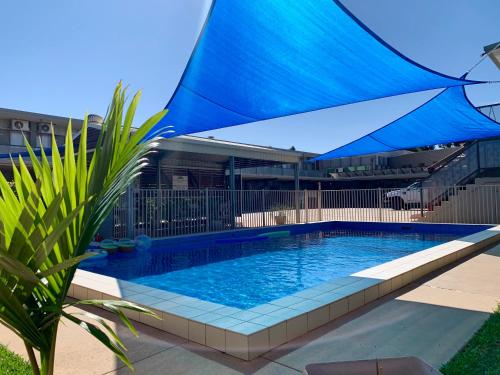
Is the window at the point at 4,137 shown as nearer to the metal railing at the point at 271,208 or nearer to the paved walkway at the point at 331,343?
the metal railing at the point at 271,208

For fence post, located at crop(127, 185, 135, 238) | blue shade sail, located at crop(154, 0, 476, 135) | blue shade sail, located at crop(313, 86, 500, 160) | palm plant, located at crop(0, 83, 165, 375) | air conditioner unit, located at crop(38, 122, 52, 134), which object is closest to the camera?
palm plant, located at crop(0, 83, 165, 375)

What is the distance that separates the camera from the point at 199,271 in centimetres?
732

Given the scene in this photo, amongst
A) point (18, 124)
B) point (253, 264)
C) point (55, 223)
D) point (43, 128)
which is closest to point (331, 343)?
A: point (55, 223)

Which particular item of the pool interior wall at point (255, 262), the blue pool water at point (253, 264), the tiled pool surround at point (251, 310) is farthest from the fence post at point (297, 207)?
the tiled pool surround at point (251, 310)

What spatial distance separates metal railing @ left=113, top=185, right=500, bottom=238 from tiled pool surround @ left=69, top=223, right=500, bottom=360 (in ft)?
18.8

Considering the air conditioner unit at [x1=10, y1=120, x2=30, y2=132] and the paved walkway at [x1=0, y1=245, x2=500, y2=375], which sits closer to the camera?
the paved walkway at [x1=0, y1=245, x2=500, y2=375]

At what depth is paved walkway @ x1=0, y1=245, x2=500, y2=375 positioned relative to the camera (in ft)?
8.74

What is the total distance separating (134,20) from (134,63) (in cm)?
115

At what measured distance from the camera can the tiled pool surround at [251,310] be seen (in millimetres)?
2955

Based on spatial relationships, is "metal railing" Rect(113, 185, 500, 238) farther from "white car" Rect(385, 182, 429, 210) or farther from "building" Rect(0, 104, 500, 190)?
"building" Rect(0, 104, 500, 190)

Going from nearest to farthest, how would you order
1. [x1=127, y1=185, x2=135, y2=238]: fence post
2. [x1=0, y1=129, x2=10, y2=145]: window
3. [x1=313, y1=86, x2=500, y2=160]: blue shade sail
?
[x1=313, y1=86, x2=500, y2=160]: blue shade sail → [x1=127, y1=185, x2=135, y2=238]: fence post → [x1=0, y1=129, x2=10, y2=145]: window

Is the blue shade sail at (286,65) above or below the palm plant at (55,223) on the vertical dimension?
above

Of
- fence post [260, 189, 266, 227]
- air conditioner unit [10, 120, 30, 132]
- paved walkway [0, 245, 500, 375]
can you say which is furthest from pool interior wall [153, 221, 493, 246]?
air conditioner unit [10, 120, 30, 132]

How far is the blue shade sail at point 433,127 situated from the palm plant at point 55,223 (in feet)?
27.1
